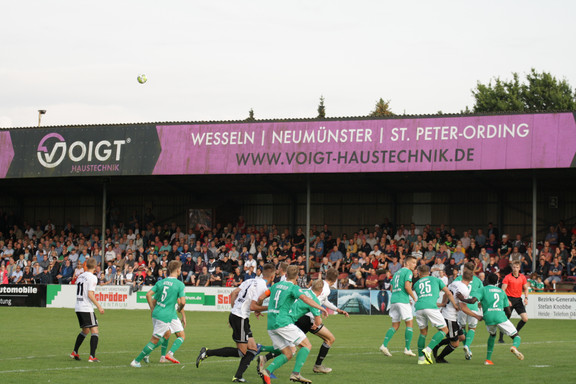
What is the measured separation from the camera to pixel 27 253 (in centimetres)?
4044

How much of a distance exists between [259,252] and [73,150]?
9.25 m

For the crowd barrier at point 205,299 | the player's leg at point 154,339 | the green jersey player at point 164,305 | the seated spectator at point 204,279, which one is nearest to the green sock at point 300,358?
the green jersey player at point 164,305

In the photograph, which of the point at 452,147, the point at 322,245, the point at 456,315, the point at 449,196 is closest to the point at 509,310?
the point at 456,315

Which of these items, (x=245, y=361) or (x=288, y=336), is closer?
(x=288, y=336)

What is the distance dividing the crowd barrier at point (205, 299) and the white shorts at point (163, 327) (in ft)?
55.6

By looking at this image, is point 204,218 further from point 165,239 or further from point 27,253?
point 27,253

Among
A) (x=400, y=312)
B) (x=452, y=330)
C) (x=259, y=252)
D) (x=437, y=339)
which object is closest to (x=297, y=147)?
(x=259, y=252)

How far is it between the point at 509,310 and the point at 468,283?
4.55 meters

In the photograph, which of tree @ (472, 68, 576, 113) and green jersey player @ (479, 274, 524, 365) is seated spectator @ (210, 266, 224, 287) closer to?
green jersey player @ (479, 274, 524, 365)

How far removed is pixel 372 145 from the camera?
33031 millimetres

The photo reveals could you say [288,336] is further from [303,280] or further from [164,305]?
[303,280]

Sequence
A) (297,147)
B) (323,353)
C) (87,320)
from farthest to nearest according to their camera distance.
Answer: (297,147), (87,320), (323,353)

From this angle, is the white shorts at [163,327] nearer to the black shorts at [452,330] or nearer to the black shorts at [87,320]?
the black shorts at [87,320]

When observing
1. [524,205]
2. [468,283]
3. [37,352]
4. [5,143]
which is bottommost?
[37,352]
